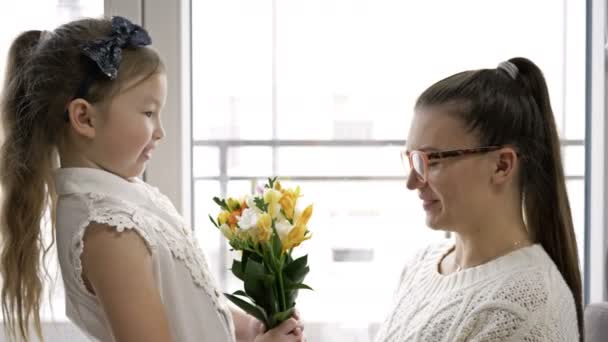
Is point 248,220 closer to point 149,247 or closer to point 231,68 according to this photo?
point 149,247

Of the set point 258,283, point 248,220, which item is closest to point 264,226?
point 248,220

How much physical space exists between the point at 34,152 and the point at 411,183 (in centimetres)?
84

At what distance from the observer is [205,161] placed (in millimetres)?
2684

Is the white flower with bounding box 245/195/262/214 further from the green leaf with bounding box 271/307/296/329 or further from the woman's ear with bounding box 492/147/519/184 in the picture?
the woman's ear with bounding box 492/147/519/184

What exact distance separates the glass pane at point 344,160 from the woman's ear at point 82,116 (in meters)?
1.23

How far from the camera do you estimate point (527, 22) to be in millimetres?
2668

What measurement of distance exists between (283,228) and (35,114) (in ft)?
1.92

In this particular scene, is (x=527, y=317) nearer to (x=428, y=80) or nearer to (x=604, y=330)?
(x=604, y=330)

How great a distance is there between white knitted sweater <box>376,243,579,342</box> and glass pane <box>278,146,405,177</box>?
107 cm

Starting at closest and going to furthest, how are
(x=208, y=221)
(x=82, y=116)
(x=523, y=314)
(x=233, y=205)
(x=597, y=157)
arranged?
1. (x=523, y=314)
2. (x=82, y=116)
3. (x=233, y=205)
4. (x=597, y=157)
5. (x=208, y=221)

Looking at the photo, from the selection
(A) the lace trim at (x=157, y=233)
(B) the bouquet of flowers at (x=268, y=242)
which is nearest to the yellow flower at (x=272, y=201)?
(B) the bouquet of flowers at (x=268, y=242)

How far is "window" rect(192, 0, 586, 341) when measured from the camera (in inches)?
104

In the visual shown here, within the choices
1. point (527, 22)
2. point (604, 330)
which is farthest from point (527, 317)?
point (527, 22)

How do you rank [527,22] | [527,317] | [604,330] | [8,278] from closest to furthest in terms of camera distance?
[527,317], [8,278], [604,330], [527,22]
